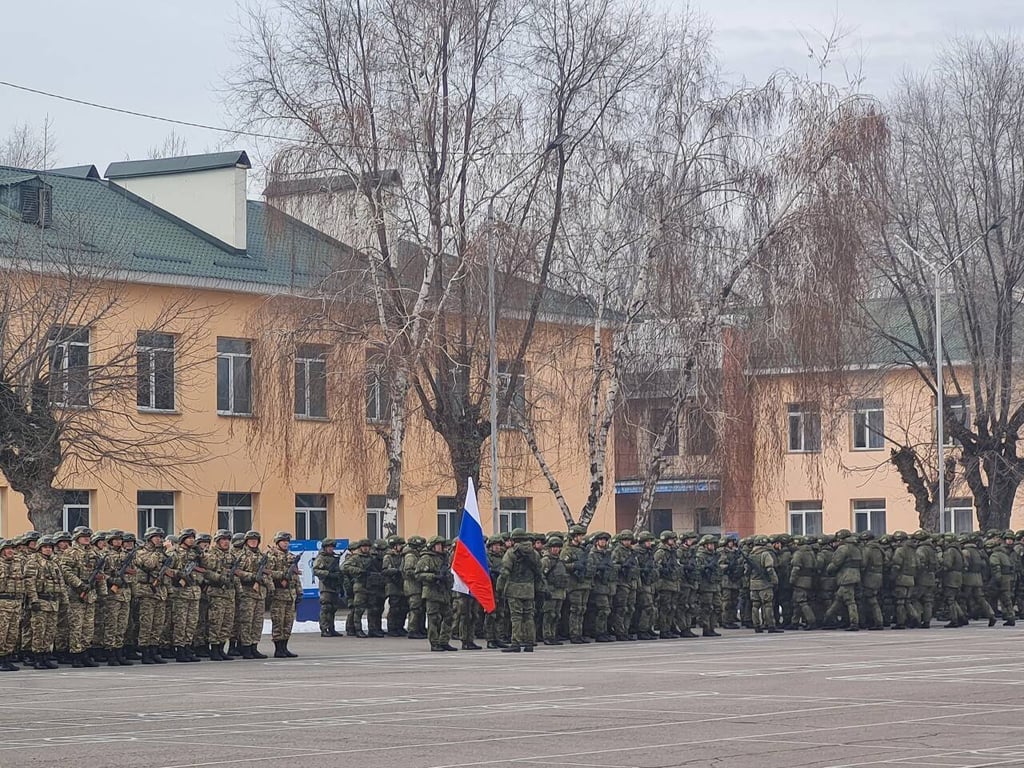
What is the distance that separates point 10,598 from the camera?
21469mm

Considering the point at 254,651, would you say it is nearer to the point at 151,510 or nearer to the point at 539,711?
the point at 539,711

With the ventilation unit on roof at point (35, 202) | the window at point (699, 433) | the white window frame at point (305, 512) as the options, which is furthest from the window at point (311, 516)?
the window at point (699, 433)

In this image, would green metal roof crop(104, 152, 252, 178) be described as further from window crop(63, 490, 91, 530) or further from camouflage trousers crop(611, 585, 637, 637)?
camouflage trousers crop(611, 585, 637, 637)

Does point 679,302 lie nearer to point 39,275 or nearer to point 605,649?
point 605,649

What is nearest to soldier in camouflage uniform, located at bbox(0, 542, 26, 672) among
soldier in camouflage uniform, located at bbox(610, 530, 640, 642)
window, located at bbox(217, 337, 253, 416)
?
soldier in camouflage uniform, located at bbox(610, 530, 640, 642)

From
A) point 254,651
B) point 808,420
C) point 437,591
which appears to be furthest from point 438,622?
point 808,420

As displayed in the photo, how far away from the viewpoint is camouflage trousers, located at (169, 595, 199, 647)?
900 inches

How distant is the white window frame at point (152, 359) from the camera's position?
105 ft

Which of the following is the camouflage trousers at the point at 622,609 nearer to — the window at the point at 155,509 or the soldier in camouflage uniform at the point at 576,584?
the soldier in camouflage uniform at the point at 576,584

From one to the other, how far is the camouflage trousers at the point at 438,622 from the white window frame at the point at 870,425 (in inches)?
869

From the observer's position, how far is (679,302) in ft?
106

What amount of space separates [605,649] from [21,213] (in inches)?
699

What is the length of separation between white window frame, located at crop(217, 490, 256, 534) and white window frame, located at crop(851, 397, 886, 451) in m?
16.4

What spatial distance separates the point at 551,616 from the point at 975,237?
734 inches
